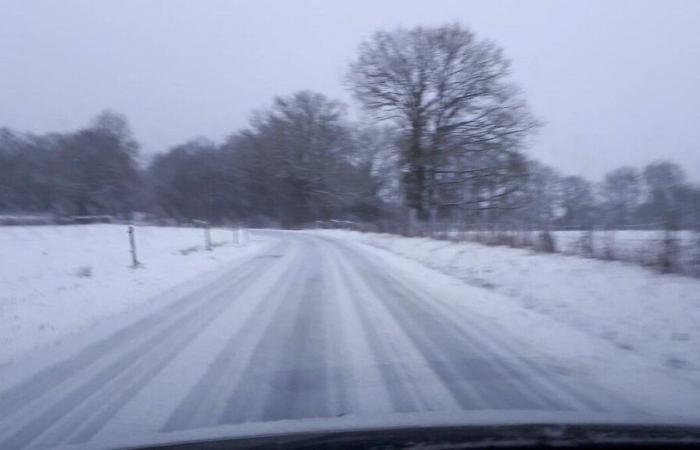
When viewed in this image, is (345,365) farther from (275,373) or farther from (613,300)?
(613,300)

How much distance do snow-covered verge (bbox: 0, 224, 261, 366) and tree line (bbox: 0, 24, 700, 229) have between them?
10.6 m

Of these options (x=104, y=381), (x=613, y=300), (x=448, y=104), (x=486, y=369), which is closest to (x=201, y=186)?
(x=448, y=104)

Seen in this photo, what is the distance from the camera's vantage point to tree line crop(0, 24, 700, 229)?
118 ft

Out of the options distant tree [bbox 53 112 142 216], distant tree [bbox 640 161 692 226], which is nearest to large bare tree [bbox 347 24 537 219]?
distant tree [bbox 640 161 692 226]

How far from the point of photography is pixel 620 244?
13.5 m

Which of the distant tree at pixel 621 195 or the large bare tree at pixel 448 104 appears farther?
the large bare tree at pixel 448 104

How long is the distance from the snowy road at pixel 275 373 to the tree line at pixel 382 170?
19.4ft

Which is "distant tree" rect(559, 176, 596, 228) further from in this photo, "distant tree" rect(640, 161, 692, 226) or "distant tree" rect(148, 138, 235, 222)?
"distant tree" rect(148, 138, 235, 222)

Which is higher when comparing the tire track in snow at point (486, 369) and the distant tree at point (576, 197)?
the distant tree at point (576, 197)

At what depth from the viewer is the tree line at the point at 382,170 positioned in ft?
118

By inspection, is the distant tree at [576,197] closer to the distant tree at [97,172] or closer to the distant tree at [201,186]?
the distant tree at [97,172]

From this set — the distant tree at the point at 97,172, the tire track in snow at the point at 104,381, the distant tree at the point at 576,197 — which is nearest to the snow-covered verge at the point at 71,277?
the tire track in snow at the point at 104,381

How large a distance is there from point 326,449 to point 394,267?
17867mm

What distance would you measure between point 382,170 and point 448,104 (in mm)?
25661
